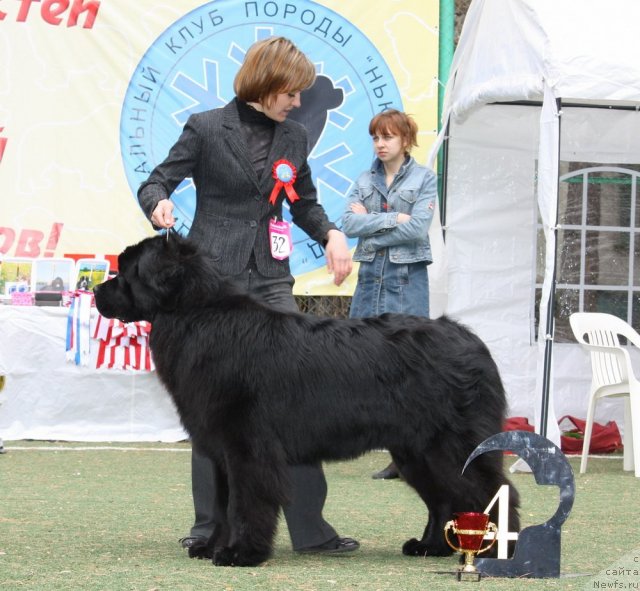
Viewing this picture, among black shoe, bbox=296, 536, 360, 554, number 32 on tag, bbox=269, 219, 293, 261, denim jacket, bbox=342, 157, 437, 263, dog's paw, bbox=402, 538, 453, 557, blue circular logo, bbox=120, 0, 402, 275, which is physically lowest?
black shoe, bbox=296, 536, 360, 554

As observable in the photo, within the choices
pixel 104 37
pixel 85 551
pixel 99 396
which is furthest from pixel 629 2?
pixel 85 551

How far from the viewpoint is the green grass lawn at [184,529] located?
11.7 feet

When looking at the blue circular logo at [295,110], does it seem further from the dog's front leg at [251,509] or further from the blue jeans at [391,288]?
the dog's front leg at [251,509]

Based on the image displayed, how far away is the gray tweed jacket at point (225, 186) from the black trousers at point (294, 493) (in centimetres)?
6

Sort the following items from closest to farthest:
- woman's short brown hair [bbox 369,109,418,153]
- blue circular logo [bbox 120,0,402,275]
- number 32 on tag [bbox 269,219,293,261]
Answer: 1. number 32 on tag [bbox 269,219,293,261]
2. woman's short brown hair [bbox 369,109,418,153]
3. blue circular logo [bbox 120,0,402,275]

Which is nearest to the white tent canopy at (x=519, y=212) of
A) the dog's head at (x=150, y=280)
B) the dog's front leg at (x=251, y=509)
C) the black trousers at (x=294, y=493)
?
the black trousers at (x=294, y=493)

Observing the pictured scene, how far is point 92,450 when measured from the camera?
26.1 ft

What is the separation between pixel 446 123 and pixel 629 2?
5.38ft

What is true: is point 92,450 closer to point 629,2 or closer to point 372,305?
point 372,305

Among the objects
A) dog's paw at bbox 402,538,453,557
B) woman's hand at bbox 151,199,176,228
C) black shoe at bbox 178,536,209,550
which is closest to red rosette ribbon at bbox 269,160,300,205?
woman's hand at bbox 151,199,176,228

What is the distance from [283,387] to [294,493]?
661 mm

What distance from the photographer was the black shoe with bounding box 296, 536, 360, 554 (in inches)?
172

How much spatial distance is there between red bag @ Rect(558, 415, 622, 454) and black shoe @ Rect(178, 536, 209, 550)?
4.48 meters

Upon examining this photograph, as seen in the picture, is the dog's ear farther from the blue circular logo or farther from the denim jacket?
the blue circular logo
